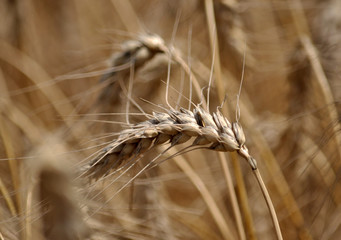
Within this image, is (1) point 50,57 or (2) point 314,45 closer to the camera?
(2) point 314,45

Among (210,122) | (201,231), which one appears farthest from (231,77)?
(210,122)

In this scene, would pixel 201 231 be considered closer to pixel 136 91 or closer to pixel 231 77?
pixel 136 91

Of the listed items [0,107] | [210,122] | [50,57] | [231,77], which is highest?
[50,57]
